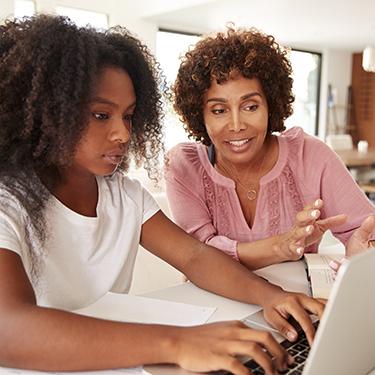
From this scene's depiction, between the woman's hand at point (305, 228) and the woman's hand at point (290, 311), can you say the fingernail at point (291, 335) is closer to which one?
the woman's hand at point (290, 311)

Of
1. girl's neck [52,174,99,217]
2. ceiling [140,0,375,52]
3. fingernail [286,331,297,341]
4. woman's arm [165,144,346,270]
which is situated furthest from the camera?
ceiling [140,0,375,52]

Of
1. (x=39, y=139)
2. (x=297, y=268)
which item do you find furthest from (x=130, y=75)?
(x=297, y=268)

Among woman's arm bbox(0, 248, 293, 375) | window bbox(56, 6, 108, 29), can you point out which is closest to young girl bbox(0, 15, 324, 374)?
woman's arm bbox(0, 248, 293, 375)

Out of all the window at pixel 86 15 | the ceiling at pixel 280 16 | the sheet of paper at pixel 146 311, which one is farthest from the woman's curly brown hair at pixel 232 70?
the window at pixel 86 15

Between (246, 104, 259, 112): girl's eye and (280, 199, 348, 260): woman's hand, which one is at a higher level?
(246, 104, 259, 112): girl's eye

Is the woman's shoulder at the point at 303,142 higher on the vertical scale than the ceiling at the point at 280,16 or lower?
lower

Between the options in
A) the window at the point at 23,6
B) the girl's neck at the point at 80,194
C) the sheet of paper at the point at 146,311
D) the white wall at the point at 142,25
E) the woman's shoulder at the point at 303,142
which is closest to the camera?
the sheet of paper at the point at 146,311

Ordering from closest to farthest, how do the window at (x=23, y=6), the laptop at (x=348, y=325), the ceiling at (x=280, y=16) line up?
1. the laptop at (x=348, y=325)
2. the window at (x=23, y=6)
3. the ceiling at (x=280, y=16)

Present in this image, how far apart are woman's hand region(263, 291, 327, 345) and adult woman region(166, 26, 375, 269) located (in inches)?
15.0

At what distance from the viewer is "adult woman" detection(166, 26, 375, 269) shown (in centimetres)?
134

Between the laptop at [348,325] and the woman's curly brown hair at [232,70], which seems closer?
the laptop at [348,325]

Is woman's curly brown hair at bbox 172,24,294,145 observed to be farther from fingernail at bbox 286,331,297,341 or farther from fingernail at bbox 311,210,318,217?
fingernail at bbox 286,331,297,341

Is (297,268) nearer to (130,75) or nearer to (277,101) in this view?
(277,101)

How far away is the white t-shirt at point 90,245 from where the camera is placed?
0.92m
